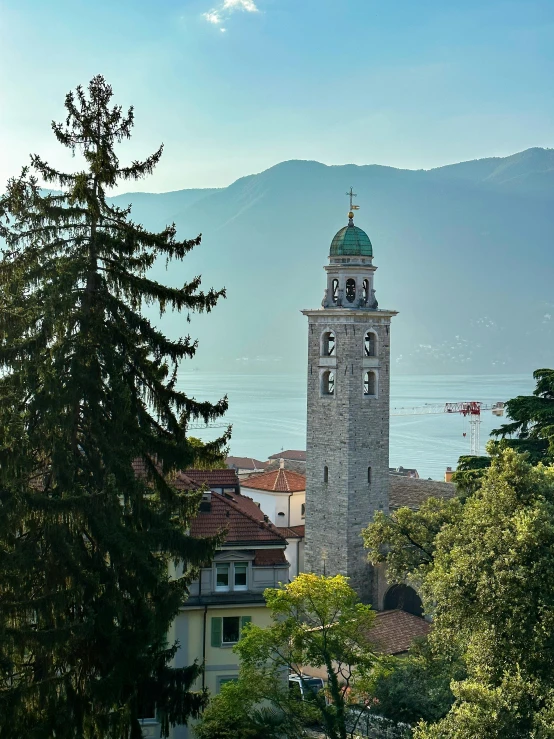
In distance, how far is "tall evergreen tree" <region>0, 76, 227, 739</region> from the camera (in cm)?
1170

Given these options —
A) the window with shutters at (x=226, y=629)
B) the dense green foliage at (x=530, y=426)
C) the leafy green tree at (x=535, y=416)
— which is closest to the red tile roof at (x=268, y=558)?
the window with shutters at (x=226, y=629)

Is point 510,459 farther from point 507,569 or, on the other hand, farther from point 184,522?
point 184,522

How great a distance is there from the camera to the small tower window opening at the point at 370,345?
37781mm

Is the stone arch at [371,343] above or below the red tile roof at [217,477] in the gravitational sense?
above

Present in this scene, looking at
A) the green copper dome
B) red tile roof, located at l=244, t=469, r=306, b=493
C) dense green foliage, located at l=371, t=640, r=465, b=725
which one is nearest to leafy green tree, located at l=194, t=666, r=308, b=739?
dense green foliage, located at l=371, t=640, r=465, b=725

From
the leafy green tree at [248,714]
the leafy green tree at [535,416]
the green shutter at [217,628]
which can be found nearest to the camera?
the leafy green tree at [248,714]

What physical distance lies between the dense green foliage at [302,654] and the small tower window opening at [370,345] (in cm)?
2093

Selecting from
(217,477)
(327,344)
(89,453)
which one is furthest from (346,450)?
(89,453)

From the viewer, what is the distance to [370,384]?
37.8 m

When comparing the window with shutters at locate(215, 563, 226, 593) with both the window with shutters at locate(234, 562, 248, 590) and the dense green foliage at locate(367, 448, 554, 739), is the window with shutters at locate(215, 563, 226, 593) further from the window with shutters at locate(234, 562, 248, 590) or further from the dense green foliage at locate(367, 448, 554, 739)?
the dense green foliage at locate(367, 448, 554, 739)

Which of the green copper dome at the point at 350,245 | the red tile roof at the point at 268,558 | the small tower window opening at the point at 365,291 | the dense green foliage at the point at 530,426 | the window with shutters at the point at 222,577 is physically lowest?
the window with shutters at the point at 222,577

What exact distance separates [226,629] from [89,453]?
25.8 feet

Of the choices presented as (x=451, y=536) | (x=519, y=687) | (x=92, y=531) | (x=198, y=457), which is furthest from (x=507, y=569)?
(x=92, y=531)

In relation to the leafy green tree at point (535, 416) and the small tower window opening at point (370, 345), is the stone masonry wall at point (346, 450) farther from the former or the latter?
the leafy green tree at point (535, 416)
